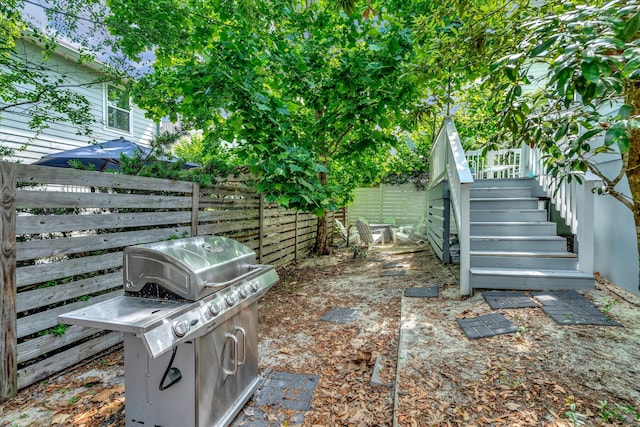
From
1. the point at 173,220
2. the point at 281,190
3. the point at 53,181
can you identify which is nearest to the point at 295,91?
the point at 281,190

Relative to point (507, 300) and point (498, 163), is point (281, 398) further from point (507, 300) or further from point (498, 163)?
point (498, 163)

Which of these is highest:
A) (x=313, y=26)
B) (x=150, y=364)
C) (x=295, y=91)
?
(x=313, y=26)

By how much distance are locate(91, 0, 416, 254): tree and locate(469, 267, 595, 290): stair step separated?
2.20 meters

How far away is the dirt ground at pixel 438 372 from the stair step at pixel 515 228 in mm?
985

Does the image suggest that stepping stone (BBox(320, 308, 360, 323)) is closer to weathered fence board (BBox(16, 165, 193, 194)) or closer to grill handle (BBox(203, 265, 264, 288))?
grill handle (BBox(203, 265, 264, 288))

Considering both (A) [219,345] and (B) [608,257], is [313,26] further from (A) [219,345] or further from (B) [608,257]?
(B) [608,257]

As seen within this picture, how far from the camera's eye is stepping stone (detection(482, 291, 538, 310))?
343 cm

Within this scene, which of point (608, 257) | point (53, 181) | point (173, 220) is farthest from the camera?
point (608, 257)

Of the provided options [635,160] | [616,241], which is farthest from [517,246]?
[635,160]

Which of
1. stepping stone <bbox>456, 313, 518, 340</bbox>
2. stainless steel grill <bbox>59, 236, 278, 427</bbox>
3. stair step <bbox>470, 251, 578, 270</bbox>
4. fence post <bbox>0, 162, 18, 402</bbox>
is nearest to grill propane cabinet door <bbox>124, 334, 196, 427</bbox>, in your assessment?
stainless steel grill <bbox>59, 236, 278, 427</bbox>

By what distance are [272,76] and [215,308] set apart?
433 cm

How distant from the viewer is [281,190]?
151 inches

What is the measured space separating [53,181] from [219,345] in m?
1.97

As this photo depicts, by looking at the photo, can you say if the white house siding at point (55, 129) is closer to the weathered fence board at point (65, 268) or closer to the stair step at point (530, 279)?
the weathered fence board at point (65, 268)
